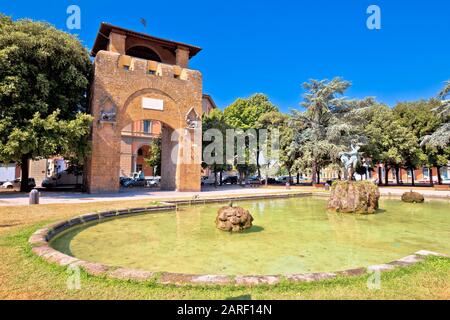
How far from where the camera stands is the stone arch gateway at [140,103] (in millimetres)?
21406

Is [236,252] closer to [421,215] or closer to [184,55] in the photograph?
[421,215]

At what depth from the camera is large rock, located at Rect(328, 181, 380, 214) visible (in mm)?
12422

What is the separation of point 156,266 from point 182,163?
19980mm

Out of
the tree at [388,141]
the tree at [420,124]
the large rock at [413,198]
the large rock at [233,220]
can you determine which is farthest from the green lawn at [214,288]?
the tree at [420,124]

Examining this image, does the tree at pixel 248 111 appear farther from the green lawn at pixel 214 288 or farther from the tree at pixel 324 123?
the green lawn at pixel 214 288

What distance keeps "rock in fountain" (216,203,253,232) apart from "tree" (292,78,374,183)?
2391 cm

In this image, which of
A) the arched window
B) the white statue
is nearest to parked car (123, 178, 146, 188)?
the arched window

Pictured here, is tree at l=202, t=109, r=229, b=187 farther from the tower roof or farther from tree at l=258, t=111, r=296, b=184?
the tower roof

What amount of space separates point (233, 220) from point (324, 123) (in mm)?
28185

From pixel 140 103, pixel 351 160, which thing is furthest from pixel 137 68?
pixel 351 160

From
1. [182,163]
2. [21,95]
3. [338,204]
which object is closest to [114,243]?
[338,204]

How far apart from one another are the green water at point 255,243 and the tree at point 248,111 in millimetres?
A: 26960
